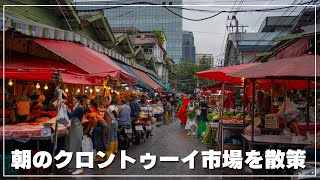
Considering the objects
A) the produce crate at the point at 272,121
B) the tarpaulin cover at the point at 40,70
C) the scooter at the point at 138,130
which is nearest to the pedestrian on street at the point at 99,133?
the tarpaulin cover at the point at 40,70

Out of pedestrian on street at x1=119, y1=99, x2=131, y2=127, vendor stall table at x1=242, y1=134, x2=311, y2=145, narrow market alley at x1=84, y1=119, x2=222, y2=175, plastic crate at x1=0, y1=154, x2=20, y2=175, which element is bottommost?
narrow market alley at x1=84, y1=119, x2=222, y2=175

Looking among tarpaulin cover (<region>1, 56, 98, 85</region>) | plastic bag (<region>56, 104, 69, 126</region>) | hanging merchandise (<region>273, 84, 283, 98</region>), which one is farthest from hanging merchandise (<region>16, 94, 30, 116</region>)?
hanging merchandise (<region>273, 84, 283, 98</region>)

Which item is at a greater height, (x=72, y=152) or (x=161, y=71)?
(x=161, y=71)

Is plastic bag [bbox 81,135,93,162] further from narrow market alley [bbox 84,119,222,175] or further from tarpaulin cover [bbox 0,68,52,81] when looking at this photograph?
tarpaulin cover [bbox 0,68,52,81]

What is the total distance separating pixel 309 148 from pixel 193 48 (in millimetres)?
128884

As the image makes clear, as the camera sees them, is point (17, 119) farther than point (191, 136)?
No

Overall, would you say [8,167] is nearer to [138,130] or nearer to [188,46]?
[138,130]

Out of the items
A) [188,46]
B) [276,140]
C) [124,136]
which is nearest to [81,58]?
[124,136]

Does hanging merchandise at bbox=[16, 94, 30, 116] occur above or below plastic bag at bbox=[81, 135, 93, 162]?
above

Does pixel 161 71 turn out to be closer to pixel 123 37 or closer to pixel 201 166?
pixel 123 37

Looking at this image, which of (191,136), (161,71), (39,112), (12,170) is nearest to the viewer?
(12,170)

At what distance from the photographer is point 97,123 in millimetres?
10086

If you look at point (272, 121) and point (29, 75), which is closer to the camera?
point (272, 121)

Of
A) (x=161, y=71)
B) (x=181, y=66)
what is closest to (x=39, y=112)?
(x=161, y=71)
